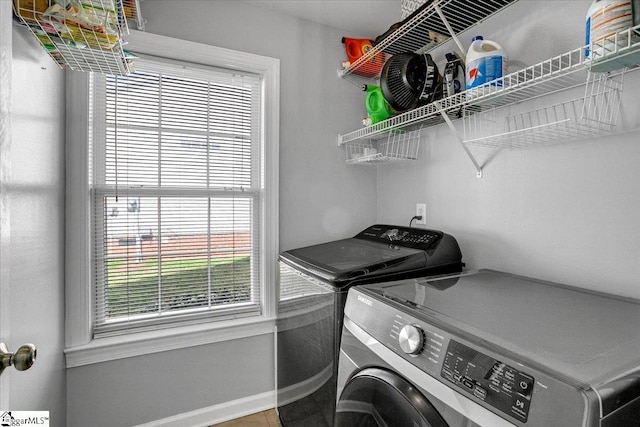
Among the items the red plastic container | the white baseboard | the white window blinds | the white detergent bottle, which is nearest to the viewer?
the white detergent bottle

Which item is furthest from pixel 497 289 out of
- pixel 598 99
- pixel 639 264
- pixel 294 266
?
pixel 294 266

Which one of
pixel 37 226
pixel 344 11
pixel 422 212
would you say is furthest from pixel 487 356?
pixel 344 11

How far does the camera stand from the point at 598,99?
1.14 metres

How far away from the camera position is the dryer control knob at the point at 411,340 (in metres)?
0.82

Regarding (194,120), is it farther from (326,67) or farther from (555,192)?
(555,192)

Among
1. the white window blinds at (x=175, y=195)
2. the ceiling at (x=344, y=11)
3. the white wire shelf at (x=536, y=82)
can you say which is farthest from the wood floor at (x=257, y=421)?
the ceiling at (x=344, y=11)

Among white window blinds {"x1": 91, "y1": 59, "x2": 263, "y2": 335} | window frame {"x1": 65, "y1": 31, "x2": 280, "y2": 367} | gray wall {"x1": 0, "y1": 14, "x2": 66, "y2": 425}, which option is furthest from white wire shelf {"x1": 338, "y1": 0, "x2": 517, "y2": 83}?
gray wall {"x1": 0, "y1": 14, "x2": 66, "y2": 425}

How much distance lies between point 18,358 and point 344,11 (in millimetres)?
2119

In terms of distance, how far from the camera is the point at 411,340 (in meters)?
0.84

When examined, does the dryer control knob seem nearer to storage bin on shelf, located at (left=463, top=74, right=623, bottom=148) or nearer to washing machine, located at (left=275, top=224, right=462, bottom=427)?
washing machine, located at (left=275, top=224, right=462, bottom=427)

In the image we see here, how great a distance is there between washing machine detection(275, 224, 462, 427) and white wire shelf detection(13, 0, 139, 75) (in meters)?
1.14

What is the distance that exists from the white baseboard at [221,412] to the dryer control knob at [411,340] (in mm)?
1463

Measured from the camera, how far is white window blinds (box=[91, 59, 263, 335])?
1.69 m

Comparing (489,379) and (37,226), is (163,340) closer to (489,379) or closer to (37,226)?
(37,226)
